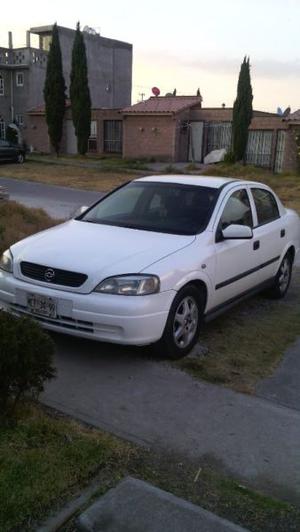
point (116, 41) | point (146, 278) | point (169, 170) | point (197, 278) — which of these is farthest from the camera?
point (116, 41)

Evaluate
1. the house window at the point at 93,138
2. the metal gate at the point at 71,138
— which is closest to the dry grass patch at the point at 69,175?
the house window at the point at 93,138

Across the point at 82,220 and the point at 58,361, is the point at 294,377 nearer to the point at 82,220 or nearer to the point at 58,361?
the point at 58,361

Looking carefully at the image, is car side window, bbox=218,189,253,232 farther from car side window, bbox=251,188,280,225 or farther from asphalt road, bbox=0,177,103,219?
asphalt road, bbox=0,177,103,219

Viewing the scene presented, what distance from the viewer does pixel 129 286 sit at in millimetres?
4277

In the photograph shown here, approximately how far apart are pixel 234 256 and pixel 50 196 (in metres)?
13.1

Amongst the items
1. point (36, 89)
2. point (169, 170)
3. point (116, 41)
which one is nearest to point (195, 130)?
point (169, 170)

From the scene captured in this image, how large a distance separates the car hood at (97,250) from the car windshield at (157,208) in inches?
8.6

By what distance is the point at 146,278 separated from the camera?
4301mm

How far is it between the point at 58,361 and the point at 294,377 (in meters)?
1.91

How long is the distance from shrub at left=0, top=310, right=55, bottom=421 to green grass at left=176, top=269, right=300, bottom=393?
154cm

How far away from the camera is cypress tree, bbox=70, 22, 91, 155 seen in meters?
31.9

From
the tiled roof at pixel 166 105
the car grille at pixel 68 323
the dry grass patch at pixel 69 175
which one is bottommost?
the dry grass patch at pixel 69 175

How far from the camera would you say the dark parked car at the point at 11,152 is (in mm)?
28719

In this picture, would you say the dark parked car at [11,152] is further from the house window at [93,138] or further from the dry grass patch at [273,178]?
the dry grass patch at [273,178]
